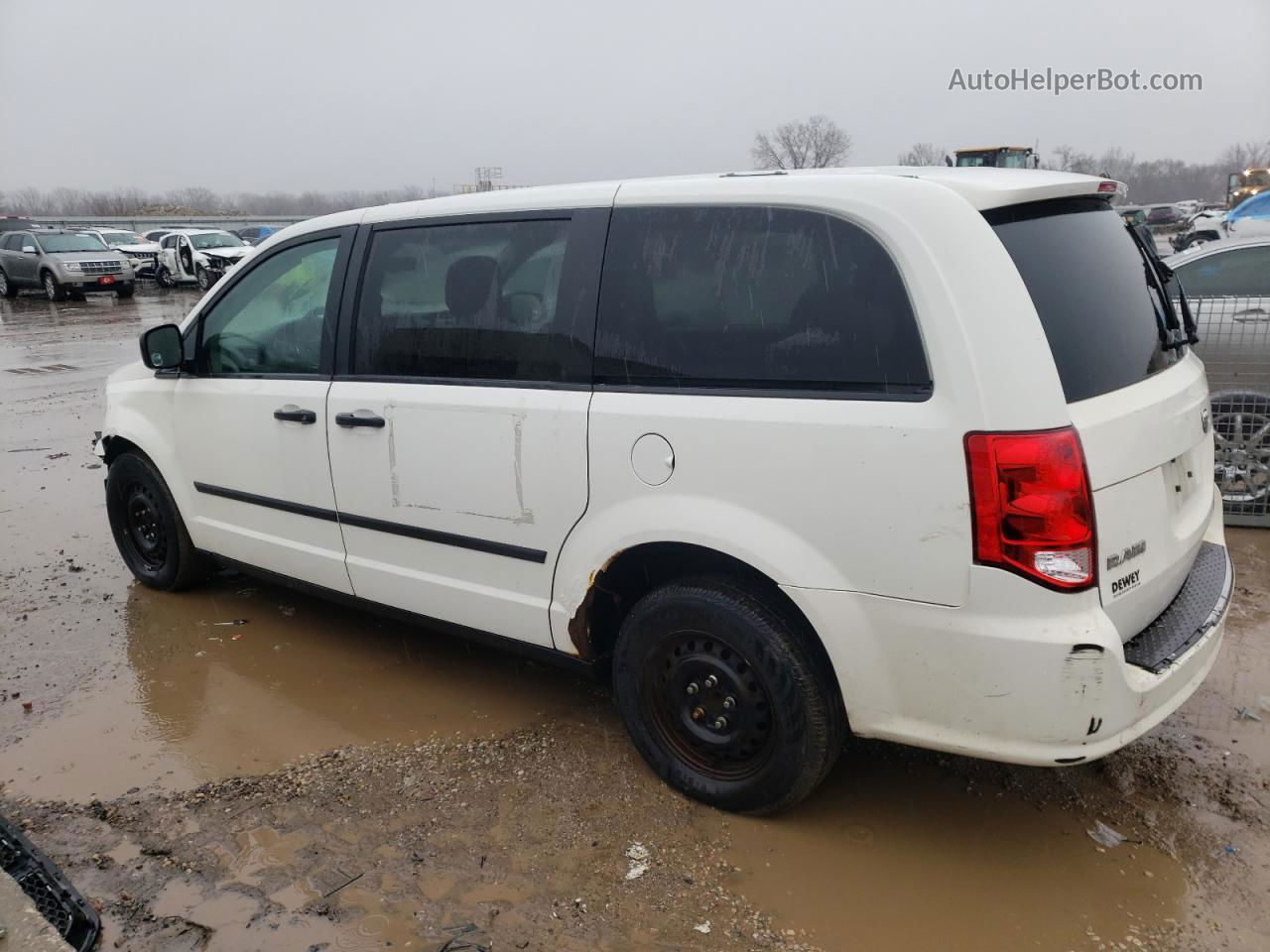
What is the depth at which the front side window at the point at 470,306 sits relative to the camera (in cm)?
316

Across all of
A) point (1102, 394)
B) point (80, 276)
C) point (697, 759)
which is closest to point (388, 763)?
point (697, 759)

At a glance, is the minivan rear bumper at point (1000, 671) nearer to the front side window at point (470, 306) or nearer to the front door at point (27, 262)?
the front side window at point (470, 306)

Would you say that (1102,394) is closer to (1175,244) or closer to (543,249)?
(543,249)

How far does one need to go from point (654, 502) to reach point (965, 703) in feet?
3.37

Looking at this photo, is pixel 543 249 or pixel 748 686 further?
pixel 543 249

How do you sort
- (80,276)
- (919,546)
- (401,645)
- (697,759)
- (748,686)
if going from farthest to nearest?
(80,276)
(401,645)
(697,759)
(748,686)
(919,546)

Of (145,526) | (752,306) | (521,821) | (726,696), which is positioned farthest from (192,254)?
(726,696)

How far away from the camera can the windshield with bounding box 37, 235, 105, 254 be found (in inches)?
969

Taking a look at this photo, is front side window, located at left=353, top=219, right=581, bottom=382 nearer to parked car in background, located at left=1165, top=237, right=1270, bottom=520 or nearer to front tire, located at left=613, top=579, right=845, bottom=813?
front tire, located at left=613, top=579, right=845, bottom=813

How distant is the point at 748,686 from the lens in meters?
2.82

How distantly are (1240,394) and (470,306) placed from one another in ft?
14.8

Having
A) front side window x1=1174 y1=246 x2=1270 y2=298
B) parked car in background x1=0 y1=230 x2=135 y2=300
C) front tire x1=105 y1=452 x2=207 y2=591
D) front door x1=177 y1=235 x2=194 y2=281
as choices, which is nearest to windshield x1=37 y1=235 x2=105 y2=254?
parked car in background x1=0 y1=230 x2=135 y2=300

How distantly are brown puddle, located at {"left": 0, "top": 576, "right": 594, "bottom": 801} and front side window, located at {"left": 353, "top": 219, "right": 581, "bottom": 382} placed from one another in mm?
1335

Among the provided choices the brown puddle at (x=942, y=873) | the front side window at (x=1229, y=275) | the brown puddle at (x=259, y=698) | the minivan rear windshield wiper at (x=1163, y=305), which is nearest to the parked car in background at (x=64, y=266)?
the brown puddle at (x=259, y=698)
